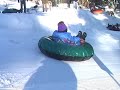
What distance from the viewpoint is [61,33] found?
29.6 feet

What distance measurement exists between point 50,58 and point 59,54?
467 mm

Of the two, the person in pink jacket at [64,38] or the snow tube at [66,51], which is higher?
the person in pink jacket at [64,38]

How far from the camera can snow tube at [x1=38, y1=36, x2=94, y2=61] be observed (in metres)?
8.34

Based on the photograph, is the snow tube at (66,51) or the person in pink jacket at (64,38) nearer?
the snow tube at (66,51)

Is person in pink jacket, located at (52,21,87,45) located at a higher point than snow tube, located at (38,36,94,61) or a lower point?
higher

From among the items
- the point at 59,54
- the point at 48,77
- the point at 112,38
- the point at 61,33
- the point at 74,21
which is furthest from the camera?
the point at 74,21

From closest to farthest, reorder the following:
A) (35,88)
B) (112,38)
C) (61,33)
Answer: (35,88) < (61,33) < (112,38)

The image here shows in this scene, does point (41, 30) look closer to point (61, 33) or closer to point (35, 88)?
point (61, 33)

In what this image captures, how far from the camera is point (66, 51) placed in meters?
8.34

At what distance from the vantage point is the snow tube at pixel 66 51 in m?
8.34

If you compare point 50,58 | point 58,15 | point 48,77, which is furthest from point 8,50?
point 58,15

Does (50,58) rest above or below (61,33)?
below

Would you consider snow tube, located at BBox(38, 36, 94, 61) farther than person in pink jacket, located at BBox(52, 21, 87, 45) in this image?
No

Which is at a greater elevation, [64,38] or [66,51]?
[64,38]
